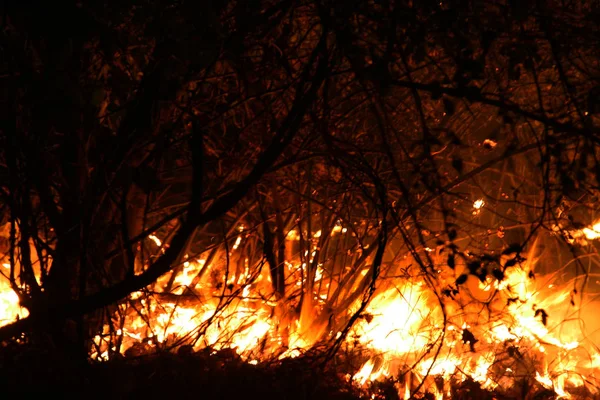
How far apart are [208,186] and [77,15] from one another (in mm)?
2319

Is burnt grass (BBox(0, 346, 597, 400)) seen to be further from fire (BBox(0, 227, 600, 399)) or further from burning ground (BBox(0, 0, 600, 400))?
fire (BBox(0, 227, 600, 399))

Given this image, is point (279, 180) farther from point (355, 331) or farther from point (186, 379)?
point (186, 379)

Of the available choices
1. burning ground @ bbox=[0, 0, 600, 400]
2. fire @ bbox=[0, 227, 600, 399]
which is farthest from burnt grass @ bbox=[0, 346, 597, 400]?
fire @ bbox=[0, 227, 600, 399]

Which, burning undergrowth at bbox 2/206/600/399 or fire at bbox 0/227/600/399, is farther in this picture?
fire at bbox 0/227/600/399

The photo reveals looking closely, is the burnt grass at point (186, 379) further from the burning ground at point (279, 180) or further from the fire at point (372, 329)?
the fire at point (372, 329)

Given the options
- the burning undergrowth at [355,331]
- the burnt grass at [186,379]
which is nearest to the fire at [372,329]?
the burning undergrowth at [355,331]

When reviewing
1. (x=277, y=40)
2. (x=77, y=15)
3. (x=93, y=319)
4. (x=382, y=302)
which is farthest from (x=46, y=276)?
(x=382, y=302)

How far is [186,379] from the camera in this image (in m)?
4.87

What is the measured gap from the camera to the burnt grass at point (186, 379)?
4.54 meters

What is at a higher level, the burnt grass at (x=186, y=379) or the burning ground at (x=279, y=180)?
the burning ground at (x=279, y=180)

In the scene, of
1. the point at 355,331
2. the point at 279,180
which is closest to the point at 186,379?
the point at 355,331

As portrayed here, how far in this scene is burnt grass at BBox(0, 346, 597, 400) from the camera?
4535 mm

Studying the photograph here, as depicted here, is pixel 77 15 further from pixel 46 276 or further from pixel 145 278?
pixel 46 276

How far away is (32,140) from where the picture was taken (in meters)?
4.48
